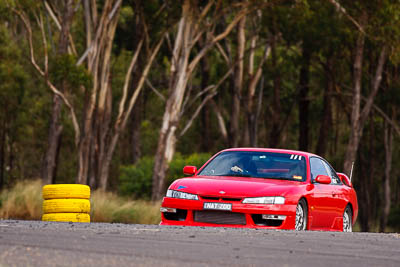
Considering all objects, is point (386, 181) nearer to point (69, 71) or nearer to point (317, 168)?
point (69, 71)

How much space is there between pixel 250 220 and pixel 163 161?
77.7ft

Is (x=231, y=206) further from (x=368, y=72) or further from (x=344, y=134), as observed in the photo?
(x=344, y=134)

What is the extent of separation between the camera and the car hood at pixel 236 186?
42.0 feet

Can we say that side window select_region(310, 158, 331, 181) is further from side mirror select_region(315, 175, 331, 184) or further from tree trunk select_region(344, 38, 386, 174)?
tree trunk select_region(344, 38, 386, 174)

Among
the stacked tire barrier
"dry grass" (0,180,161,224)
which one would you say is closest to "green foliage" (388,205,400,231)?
"dry grass" (0,180,161,224)

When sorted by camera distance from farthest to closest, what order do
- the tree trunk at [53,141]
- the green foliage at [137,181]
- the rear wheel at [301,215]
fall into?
1. the green foliage at [137,181]
2. the tree trunk at [53,141]
3. the rear wheel at [301,215]

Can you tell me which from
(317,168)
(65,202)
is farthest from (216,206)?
(65,202)

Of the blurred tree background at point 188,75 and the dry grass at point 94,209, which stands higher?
the blurred tree background at point 188,75

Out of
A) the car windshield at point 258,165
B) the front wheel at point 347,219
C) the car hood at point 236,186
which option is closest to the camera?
the car hood at point 236,186

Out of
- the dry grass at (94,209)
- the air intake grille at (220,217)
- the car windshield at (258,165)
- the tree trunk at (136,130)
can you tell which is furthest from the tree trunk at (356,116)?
the air intake grille at (220,217)

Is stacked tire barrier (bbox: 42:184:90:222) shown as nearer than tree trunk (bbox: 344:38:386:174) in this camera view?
Yes

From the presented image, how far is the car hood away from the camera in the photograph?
42.0 ft

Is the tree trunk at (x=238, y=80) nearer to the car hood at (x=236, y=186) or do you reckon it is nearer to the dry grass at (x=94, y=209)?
the dry grass at (x=94, y=209)

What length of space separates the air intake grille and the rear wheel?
851 millimetres
